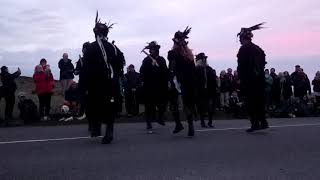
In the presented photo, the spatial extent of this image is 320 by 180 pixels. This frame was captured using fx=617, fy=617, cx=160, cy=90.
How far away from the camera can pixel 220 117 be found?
66.0 feet

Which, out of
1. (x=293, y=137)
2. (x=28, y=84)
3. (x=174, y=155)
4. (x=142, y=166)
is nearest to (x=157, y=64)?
(x=293, y=137)

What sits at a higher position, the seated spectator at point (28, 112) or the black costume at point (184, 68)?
the black costume at point (184, 68)

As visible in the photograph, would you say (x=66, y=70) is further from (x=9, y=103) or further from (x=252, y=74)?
(x=252, y=74)

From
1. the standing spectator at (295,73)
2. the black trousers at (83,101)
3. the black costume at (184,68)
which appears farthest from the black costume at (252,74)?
the standing spectator at (295,73)

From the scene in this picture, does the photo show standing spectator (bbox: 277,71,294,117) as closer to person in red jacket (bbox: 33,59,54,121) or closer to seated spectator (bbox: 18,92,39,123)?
person in red jacket (bbox: 33,59,54,121)

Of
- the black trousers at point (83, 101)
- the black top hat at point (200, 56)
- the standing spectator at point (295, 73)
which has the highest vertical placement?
the standing spectator at point (295, 73)

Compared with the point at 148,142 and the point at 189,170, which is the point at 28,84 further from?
the point at 189,170

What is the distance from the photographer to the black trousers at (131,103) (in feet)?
66.2

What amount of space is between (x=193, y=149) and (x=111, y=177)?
2724 millimetres

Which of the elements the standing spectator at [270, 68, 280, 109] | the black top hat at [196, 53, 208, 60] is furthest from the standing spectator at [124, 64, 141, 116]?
the standing spectator at [270, 68, 280, 109]

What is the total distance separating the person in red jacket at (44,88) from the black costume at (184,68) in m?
7.10

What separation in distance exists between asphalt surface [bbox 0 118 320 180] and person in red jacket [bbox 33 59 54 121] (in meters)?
5.30

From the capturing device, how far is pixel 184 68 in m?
12.0

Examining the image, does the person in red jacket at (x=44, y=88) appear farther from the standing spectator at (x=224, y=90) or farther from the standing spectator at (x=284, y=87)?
the standing spectator at (x=284, y=87)
